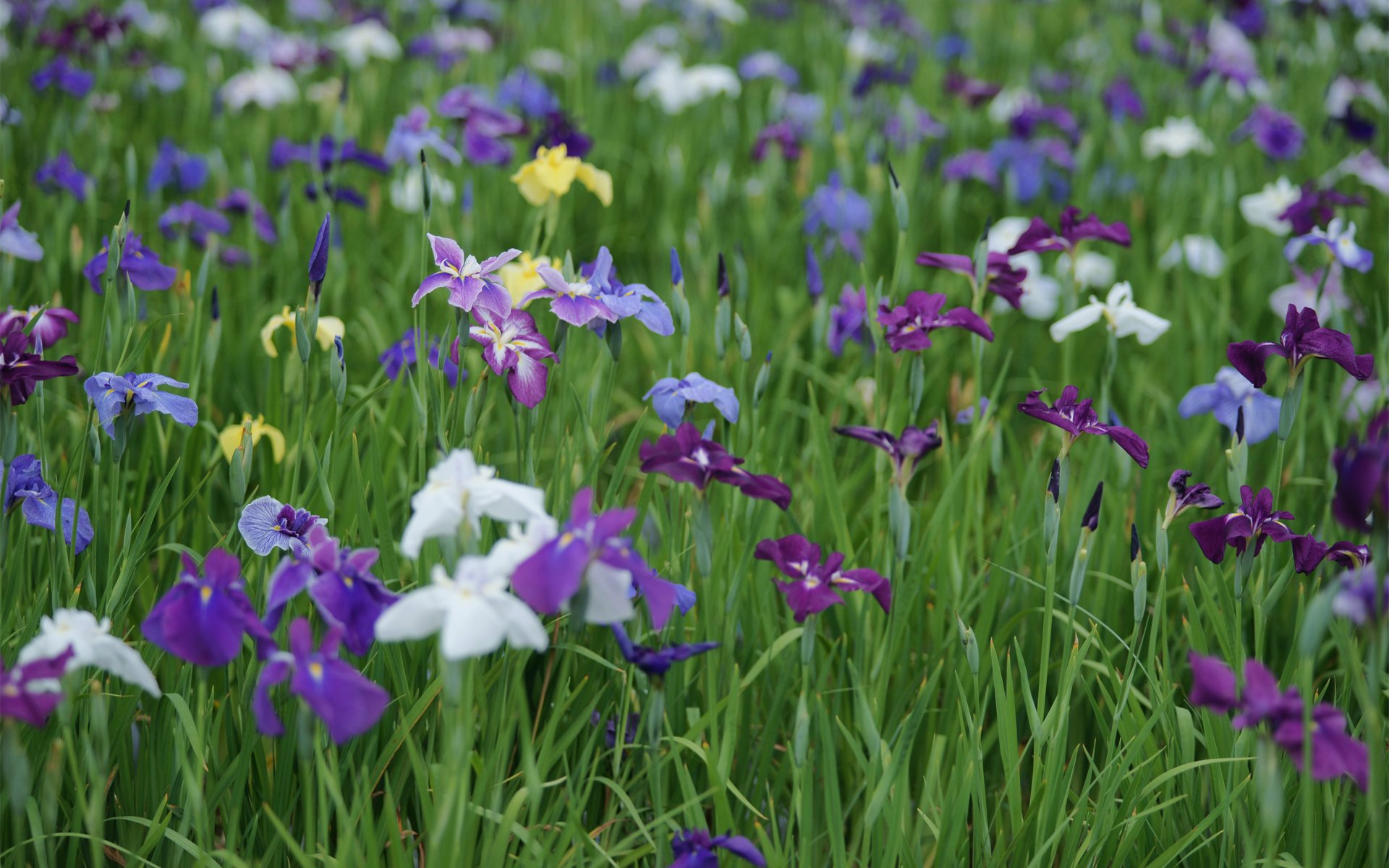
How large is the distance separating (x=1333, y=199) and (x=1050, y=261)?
1.20 meters

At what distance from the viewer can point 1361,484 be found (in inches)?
42.2

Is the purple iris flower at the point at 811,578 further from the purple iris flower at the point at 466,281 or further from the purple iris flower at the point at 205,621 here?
the purple iris flower at the point at 205,621

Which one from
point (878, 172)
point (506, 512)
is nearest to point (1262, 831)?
point (506, 512)

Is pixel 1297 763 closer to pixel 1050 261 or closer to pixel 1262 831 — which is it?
pixel 1262 831

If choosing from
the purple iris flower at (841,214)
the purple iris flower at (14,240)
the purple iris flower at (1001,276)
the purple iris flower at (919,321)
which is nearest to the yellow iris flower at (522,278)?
the purple iris flower at (919,321)

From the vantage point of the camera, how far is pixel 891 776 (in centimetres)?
142

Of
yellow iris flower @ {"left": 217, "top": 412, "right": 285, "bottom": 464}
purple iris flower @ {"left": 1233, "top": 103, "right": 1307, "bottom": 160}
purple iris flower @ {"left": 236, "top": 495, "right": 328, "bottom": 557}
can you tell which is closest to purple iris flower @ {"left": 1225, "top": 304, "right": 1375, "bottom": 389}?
purple iris flower @ {"left": 236, "top": 495, "right": 328, "bottom": 557}

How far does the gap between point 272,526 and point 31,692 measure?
0.46 m

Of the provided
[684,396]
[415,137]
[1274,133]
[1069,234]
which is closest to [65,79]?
[415,137]

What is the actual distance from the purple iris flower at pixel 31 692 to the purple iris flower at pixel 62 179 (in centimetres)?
232

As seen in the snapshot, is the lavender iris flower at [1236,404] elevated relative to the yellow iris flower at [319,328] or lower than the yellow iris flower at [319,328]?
lower

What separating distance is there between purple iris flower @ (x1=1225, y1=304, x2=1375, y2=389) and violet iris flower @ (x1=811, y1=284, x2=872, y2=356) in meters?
0.93

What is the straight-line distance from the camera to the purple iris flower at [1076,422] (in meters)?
1.62

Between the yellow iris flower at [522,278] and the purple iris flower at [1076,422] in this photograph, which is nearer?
the purple iris flower at [1076,422]
